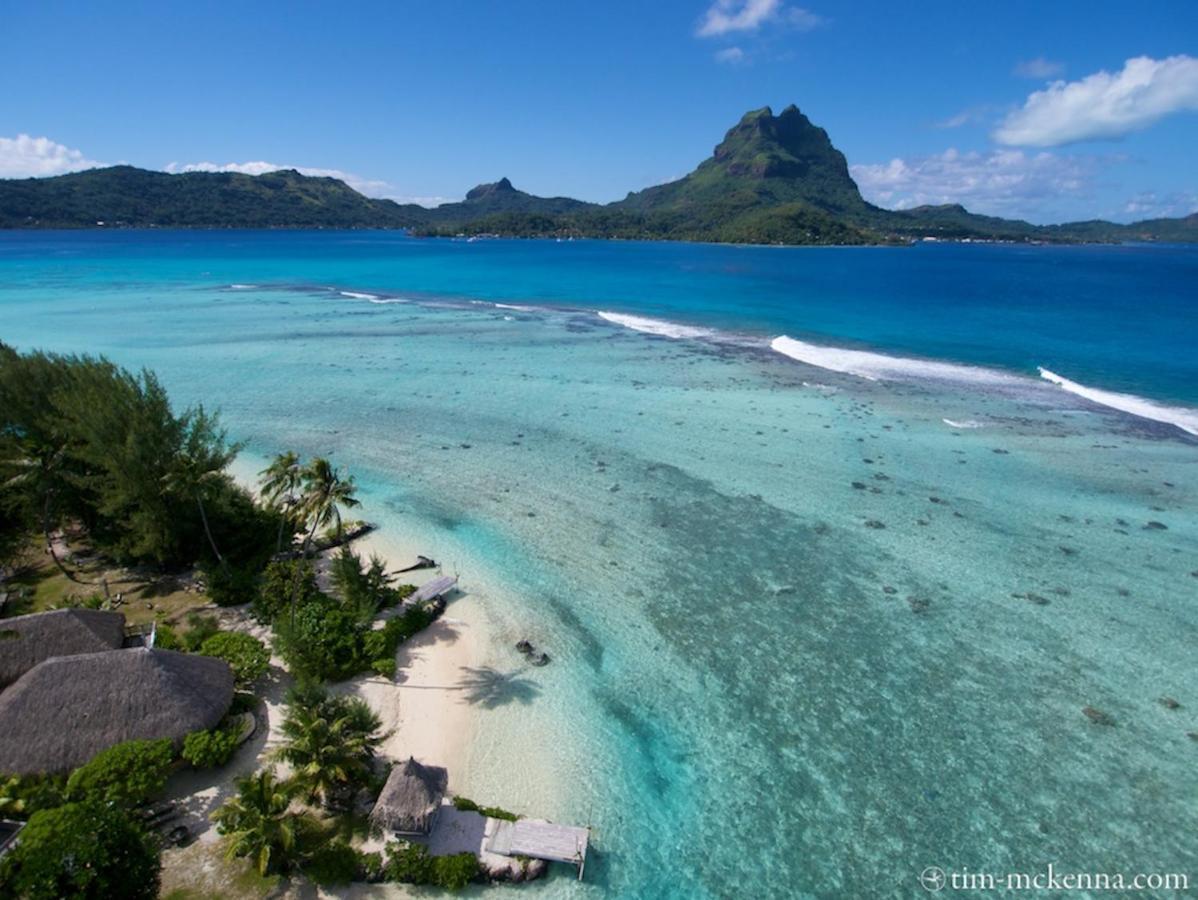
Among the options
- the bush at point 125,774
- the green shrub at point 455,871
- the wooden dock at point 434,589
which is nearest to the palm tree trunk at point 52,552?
the bush at point 125,774

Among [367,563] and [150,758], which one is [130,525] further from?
[150,758]

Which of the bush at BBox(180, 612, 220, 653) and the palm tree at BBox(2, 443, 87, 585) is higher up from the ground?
the palm tree at BBox(2, 443, 87, 585)

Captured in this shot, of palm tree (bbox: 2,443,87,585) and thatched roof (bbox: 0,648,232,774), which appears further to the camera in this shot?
palm tree (bbox: 2,443,87,585)

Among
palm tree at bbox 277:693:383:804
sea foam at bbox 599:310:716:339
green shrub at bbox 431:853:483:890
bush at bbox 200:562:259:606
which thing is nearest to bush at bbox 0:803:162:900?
palm tree at bbox 277:693:383:804

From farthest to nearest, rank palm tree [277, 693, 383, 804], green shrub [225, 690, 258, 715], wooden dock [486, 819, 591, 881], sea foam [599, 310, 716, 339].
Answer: sea foam [599, 310, 716, 339]
green shrub [225, 690, 258, 715]
palm tree [277, 693, 383, 804]
wooden dock [486, 819, 591, 881]

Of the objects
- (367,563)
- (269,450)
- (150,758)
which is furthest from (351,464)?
(150,758)

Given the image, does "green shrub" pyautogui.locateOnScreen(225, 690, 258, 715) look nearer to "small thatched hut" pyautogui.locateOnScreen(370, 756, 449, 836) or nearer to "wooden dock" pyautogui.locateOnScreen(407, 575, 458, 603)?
"small thatched hut" pyautogui.locateOnScreen(370, 756, 449, 836)
